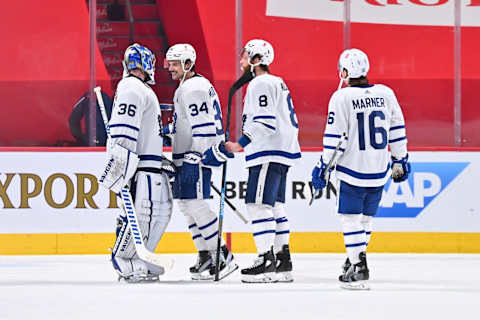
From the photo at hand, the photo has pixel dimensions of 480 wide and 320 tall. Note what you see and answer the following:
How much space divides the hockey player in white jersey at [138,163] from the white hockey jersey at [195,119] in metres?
0.16

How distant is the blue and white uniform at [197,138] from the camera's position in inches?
269

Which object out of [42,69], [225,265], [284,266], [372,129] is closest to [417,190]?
[284,266]

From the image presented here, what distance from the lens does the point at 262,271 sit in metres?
6.80

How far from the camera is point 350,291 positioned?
20.6 ft

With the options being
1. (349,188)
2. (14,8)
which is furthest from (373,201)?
(14,8)

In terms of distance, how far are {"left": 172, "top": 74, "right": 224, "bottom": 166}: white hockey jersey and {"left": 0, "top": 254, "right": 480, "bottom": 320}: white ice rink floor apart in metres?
0.83

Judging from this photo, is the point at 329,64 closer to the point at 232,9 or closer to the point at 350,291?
the point at 232,9

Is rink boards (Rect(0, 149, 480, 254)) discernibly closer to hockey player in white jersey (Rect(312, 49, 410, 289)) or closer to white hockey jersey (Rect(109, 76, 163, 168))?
white hockey jersey (Rect(109, 76, 163, 168))

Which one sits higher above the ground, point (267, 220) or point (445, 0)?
point (445, 0)

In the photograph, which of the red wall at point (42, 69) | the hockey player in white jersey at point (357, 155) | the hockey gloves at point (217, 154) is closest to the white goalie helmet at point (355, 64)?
the hockey player in white jersey at point (357, 155)

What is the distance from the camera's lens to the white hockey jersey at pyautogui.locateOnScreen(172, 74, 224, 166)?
682 centimetres

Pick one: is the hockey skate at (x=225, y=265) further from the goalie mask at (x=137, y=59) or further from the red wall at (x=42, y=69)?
the red wall at (x=42, y=69)

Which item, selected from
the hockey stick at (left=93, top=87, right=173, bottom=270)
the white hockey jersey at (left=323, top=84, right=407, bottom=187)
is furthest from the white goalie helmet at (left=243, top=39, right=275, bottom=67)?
the hockey stick at (left=93, top=87, right=173, bottom=270)

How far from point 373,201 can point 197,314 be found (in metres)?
1.71
